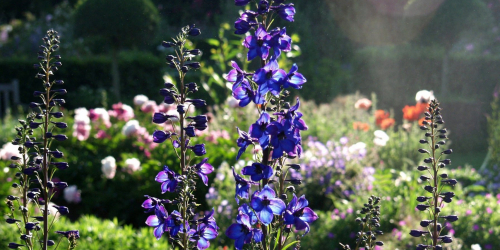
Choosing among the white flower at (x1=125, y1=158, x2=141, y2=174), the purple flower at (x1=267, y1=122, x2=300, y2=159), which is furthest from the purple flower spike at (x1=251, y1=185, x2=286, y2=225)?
the white flower at (x1=125, y1=158, x2=141, y2=174)

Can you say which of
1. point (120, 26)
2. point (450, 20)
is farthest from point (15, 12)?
point (450, 20)

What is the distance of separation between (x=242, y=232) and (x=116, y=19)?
10310 mm

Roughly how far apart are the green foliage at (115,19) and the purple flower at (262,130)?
10190 mm

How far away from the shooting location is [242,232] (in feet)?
4.26

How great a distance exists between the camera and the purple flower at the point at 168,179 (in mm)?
1399

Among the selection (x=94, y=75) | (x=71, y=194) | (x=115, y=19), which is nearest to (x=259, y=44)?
(x=71, y=194)

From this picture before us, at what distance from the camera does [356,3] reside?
579 inches

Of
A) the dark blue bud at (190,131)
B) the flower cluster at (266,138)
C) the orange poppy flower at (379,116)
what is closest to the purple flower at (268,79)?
the flower cluster at (266,138)

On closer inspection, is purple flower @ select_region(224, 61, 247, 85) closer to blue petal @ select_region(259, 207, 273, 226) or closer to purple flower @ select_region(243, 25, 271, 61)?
purple flower @ select_region(243, 25, 271, 61)

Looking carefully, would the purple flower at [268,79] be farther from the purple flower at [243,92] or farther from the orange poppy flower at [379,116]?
the orange poppy flower at [379,116]

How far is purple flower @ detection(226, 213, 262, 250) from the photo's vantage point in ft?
4.21

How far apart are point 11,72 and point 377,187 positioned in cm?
1110

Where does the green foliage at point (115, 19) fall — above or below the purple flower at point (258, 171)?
above

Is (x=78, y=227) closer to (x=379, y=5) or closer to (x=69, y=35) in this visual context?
(x=379, y=5)
